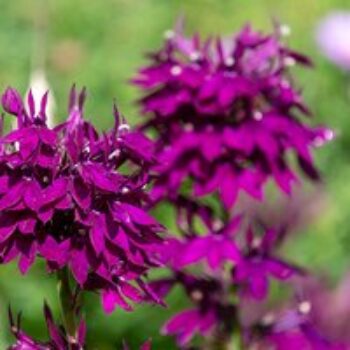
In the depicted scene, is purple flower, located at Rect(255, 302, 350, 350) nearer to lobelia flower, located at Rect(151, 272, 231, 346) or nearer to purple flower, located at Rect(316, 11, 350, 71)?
lobelia flower, located at Rect(151, 272, 231, 346)

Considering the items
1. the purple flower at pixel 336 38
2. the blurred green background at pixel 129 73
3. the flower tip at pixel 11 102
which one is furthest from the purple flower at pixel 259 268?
the purple flower at pixel 336 38

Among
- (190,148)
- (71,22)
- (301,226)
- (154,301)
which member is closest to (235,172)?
(190,148)

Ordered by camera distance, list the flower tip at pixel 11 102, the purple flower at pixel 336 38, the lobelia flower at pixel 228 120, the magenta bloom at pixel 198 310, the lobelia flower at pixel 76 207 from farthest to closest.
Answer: the purple flower at pixel 336 38, the magenta bloom at pixel 198 310, the lobelia flower at pixel 228 120, the flower tip at pixel 11 102, the lobelia flower at pixel 76 207

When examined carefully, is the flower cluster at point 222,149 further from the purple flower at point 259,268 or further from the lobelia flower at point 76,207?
the lobelia flower at point 76,207

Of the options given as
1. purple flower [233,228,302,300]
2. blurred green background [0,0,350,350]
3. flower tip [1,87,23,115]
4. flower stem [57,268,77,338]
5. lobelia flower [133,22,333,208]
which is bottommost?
flower stem [57,268,77,338]

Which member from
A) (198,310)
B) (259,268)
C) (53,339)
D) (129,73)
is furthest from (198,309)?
(129,73)

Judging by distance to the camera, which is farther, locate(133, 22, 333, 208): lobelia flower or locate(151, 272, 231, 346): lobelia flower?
locate(151, 272, 231, 346): lobelia flower

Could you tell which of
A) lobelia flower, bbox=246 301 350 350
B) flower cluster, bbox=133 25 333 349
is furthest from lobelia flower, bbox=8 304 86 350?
lobelia flower, bbox=246 301 350 350

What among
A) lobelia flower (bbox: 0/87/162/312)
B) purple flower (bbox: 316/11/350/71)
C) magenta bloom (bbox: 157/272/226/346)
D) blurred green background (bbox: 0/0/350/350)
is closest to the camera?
lobelia flower (bbox: 0/87/162/312)
